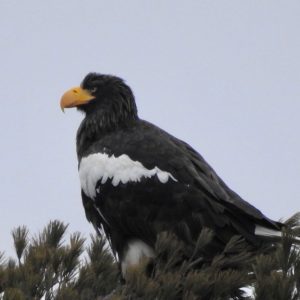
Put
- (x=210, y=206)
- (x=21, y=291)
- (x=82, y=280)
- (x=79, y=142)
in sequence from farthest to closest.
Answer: (x=79, y=142) → (x=210, y=206) → (x=82, y=280) → (x=21, y=291)

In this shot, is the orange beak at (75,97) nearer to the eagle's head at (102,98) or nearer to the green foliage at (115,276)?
the eagle's head at (102,98)

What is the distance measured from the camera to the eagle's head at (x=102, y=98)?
916 centimetres

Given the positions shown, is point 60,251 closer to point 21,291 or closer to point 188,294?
point 21,291

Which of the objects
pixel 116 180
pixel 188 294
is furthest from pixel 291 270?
pixel 116 180

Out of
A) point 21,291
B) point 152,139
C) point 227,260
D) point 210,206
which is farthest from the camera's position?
point 152,139

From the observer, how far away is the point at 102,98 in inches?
368

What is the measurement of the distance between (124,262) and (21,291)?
10.3ft

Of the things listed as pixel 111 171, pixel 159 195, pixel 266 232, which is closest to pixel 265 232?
pixel 266 232

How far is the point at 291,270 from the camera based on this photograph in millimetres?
5246

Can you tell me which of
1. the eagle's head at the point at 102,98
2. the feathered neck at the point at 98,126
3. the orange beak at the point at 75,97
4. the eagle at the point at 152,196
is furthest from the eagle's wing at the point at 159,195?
the orange beak at the point at 75,97

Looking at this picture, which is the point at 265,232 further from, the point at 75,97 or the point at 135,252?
the point at 75,97

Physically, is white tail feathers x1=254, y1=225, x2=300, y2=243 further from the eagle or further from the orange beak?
the orange beak

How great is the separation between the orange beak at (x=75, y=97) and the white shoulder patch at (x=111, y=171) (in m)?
0.93

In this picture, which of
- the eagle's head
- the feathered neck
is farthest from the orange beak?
the feathered neck
